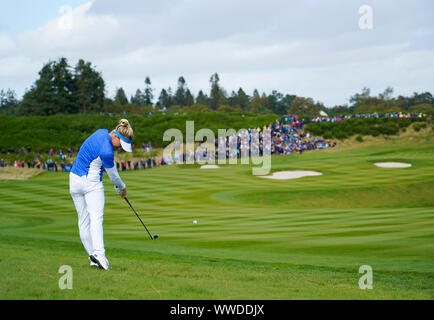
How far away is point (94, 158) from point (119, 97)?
174 m

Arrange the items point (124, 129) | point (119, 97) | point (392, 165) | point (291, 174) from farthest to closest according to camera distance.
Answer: point (119, 97), point (392, 165), point (291, 174), point (124, 129)

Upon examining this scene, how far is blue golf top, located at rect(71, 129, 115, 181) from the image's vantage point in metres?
8.53

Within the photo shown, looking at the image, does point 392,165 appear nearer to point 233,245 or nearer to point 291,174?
point 291,174

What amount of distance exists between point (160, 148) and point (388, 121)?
1424 inches

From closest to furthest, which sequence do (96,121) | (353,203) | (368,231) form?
(368,231), (353,203), (96,121)

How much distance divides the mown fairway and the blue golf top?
1631 mm

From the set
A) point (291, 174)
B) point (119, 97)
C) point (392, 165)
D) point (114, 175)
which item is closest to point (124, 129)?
point (114, 175)

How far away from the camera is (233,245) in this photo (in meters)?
14.4

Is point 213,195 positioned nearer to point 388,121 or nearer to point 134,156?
point 134,156

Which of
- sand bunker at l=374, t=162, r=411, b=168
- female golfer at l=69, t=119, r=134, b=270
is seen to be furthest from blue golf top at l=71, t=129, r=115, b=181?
sand bunker at l=374, t=162, r=411, b=168

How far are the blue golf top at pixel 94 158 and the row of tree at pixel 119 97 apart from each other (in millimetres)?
100813
